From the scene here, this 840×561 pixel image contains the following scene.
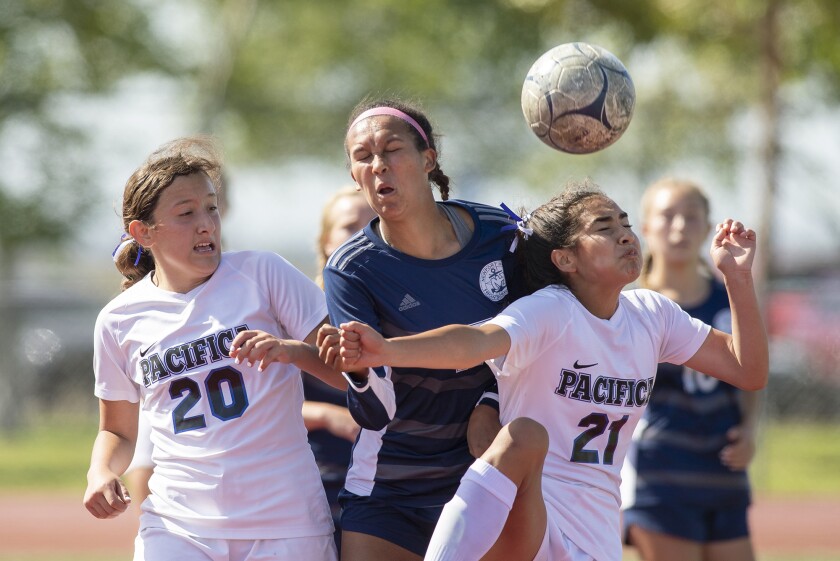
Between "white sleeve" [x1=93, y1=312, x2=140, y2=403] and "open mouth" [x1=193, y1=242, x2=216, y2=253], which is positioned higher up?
"open mouth" [x1=193, y1=242, x2=216, y2=253]

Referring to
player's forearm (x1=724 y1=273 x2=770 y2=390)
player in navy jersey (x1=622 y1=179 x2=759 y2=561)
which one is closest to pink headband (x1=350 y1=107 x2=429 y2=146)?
player's forearm (x1=724 y1=273 x2=770 y2=390)

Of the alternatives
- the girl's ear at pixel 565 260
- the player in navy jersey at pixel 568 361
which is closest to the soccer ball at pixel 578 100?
the player in navy jersey at pixel 568 361

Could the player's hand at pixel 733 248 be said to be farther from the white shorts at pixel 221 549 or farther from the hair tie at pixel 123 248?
the hair tie at pixel 123 248

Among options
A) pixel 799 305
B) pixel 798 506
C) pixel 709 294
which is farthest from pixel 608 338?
pixel 799 305

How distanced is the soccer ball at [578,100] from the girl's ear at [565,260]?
1.60 feet

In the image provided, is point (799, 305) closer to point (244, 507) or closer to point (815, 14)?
point (815, 14)

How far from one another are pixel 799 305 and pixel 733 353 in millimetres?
15456

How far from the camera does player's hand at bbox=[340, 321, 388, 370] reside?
3320mm

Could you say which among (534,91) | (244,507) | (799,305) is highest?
(799,305)

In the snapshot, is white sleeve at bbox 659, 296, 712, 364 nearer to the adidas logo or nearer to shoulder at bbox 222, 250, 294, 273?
the adidas logo

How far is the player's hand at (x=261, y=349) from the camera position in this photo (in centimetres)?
358

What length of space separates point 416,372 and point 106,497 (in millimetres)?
1003

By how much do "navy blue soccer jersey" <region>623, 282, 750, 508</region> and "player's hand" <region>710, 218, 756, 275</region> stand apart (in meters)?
1.56

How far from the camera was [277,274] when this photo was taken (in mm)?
3955
